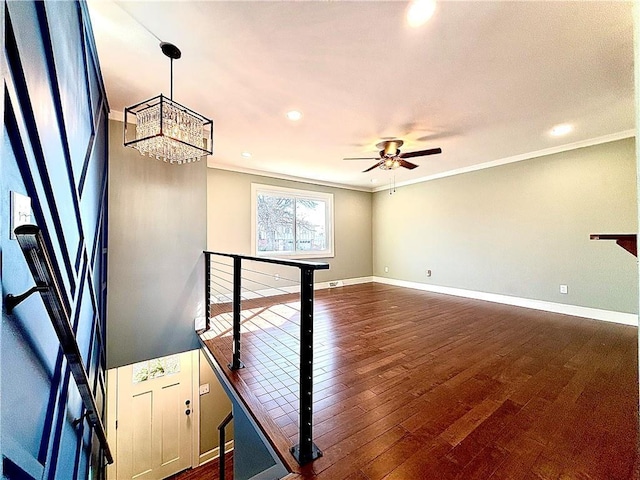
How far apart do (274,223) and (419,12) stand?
456 cm

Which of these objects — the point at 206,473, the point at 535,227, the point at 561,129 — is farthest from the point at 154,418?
the point at 561,129

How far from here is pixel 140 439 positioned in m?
3.72

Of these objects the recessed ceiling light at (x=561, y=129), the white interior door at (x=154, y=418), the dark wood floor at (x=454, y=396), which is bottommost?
the white interior door at (x=154, y=418)

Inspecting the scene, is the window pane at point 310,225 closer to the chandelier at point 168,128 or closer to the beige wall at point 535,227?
the beige wall at point 535,227

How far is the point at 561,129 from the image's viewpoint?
3492mm

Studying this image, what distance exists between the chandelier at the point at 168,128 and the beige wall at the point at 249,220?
2732 millimetres

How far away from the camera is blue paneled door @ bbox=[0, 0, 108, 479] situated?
0.85m

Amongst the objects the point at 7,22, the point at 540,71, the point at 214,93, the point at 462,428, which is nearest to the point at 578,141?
the point at 540,71

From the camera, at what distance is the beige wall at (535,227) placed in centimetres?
370

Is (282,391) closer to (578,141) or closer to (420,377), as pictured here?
(420,377)

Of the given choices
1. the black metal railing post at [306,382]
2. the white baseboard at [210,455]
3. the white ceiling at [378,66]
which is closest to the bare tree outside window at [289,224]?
the white ceiling at [378,66]

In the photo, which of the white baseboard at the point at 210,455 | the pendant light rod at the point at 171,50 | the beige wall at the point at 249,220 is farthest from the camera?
the beige wall at the point at 249,220

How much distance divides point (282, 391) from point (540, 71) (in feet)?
11.1

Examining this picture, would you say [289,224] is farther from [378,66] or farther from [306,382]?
[306,382]
